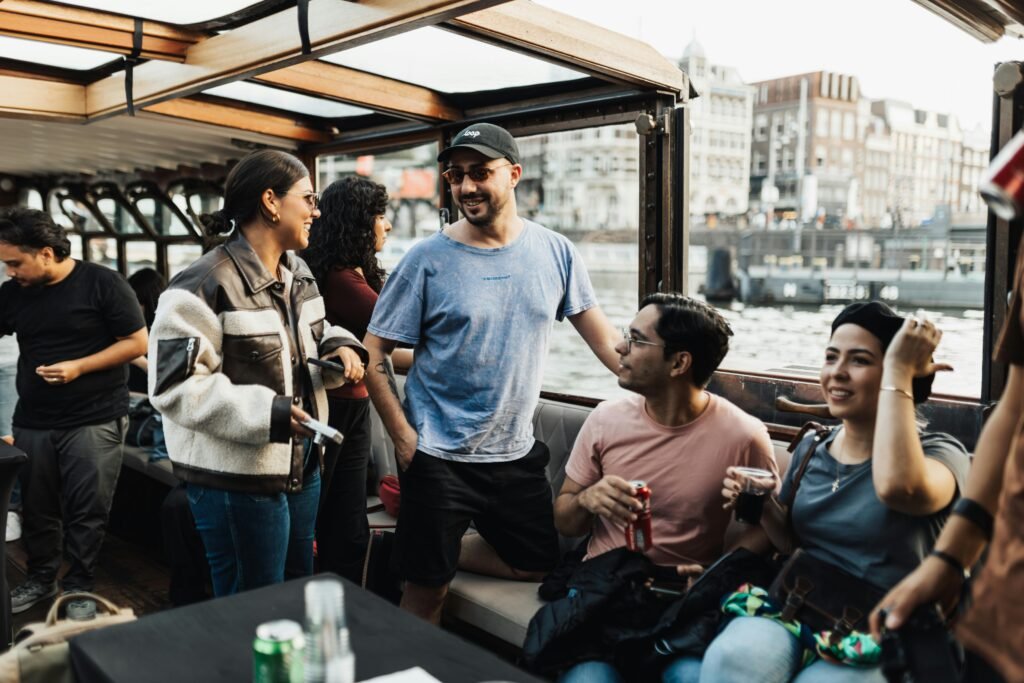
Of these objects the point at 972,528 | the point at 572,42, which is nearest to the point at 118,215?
the point at 572,42

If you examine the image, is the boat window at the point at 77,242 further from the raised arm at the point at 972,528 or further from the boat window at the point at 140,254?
the raised arm at the point at 972,528

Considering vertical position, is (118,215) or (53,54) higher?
(53,54)

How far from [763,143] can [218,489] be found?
48.8 m

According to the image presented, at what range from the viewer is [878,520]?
184cm

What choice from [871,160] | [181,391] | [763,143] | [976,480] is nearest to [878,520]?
[976,480]

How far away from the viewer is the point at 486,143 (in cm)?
254

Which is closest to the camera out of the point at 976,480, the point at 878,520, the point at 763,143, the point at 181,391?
the point at 976,480

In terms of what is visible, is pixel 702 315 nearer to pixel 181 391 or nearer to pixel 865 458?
pixel 865 458

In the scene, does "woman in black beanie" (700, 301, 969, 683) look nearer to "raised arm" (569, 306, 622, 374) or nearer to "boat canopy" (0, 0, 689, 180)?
"raised arm" (569, 306, 622, 374)

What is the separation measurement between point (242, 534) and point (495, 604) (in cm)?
87

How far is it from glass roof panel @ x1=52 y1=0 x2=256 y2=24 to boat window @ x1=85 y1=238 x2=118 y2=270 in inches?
231

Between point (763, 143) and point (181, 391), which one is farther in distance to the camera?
point (763, 143)

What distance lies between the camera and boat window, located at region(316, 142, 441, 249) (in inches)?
204

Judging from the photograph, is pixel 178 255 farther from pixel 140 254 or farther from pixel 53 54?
pixel 53 54
